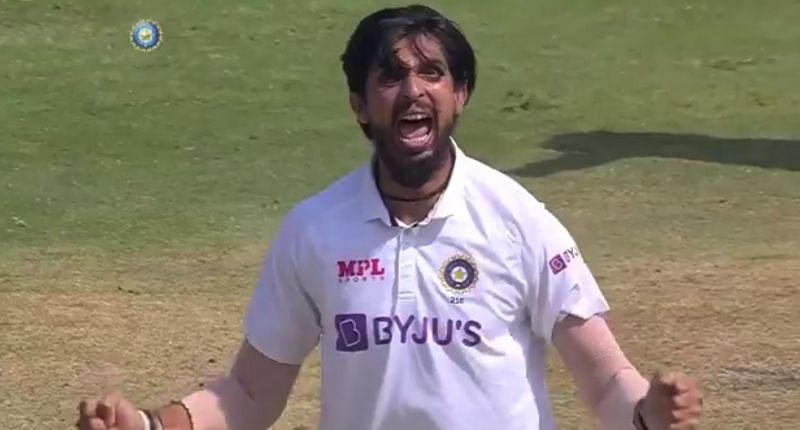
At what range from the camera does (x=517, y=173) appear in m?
11.0

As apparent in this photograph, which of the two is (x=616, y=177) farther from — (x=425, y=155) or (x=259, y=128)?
(x=425, y=155)

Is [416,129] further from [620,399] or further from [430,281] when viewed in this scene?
[620,399]

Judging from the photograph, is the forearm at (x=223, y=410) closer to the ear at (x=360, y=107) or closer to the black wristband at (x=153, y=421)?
the black wristband at (x=153, y=421)

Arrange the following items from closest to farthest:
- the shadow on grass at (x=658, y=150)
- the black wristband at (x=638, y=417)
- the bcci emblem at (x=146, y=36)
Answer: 1. the black wristband at (x=638, y=417)
2. the shadow on grass at (x=658, y=150)
3. the bcci emblem at (x=146, y=36)

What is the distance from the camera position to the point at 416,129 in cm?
308

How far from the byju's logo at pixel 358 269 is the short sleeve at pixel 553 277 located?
269mm

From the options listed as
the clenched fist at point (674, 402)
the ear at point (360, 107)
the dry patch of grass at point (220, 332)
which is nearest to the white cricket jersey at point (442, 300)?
the ear at point (360, 107)

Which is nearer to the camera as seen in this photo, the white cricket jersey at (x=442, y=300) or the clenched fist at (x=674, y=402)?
the clenched fist at (x=674, y=402)

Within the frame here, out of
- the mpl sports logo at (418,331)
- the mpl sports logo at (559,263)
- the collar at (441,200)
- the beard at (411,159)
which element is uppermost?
the beard at (411,159)

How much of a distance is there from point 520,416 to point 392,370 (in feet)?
0.82

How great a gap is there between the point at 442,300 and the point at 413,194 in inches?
8.2

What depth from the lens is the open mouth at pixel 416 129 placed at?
3.05 metres

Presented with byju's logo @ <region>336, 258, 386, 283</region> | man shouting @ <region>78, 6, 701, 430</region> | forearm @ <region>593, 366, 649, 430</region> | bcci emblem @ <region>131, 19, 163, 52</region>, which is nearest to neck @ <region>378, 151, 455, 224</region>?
man shouting @ <region>78, 6, 701, 430</region>

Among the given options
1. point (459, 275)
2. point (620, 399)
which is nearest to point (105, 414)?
point (459, 275)
